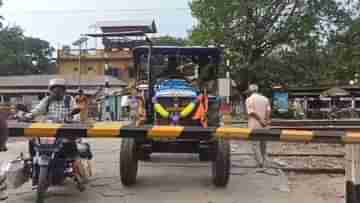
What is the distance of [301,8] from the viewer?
37.7 meters

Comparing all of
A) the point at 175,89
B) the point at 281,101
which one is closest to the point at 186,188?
the point at 175,89

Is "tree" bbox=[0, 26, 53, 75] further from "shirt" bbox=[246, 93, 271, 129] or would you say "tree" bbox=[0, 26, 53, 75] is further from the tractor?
"shirt" bbox=[246, 93, 271, 129]

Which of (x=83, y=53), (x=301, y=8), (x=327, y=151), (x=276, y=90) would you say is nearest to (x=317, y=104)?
(x=276, y=90)

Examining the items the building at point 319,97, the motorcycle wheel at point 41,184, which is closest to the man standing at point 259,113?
the motorcycle wheel at point 41,184

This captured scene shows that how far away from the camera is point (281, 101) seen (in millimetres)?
36500

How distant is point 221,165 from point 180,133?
227 cm

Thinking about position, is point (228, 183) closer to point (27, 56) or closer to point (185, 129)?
point (185, 129)

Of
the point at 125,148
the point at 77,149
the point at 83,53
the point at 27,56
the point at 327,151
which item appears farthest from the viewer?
the point at 27,56

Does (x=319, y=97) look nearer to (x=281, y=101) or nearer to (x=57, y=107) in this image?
(x=281, y=101)

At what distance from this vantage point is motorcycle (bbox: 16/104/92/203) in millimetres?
6195

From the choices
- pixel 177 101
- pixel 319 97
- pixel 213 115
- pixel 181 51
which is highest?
pixel 181 51

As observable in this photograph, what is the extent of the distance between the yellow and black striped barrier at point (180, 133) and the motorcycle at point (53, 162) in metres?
0.71

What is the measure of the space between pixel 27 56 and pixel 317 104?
5310cm

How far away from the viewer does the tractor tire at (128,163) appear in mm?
7672
